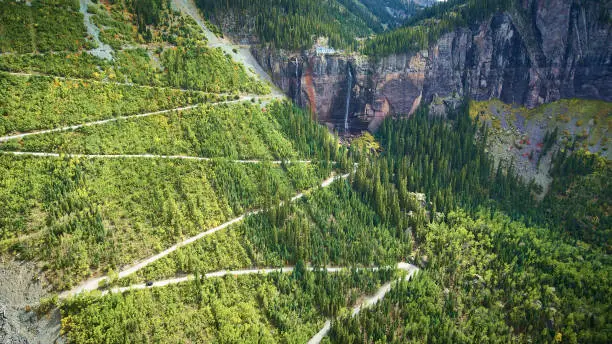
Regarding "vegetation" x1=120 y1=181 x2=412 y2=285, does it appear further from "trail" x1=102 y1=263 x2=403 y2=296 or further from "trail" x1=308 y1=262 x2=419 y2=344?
"trail" x1=308 y1=262 x2=419 y2=344

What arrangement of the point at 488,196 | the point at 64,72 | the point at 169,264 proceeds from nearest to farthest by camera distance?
the point at 169,264 < the point at 64,72 < the point at 488,196

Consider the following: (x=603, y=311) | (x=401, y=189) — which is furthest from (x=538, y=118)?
(x=603, y=311)

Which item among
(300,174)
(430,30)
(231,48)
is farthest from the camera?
(430,30)

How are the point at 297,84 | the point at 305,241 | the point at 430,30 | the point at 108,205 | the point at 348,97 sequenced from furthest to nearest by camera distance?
the point at 430,30, the point at 348,97, the point at 297,84, the point at 305,241, the point at 108,205

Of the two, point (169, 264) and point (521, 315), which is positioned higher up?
point (169, 264)

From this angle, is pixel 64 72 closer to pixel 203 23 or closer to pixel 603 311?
pixel 203 23

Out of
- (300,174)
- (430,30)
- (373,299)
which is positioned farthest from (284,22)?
(373,299)

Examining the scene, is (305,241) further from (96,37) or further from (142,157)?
(96,37)
